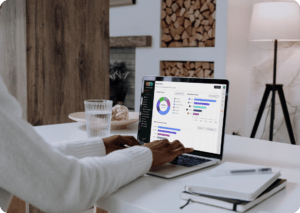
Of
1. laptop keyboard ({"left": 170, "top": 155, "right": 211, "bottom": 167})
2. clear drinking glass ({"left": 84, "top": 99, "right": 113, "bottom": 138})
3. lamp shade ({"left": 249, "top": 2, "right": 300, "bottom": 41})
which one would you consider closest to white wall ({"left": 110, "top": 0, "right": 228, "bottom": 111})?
lamp shade ({"left": 249, "top": 2, "right": 300, "bottom": 41})

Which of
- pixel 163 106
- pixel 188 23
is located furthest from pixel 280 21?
pixel 163 106

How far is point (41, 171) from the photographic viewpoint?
569 millimetres

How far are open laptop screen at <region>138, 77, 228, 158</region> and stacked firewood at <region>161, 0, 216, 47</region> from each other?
2319 millimetres

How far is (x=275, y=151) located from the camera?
3.70ft

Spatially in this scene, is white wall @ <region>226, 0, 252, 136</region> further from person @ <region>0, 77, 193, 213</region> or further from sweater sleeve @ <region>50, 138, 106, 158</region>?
person @ <region>0, 77, 193, 213</region>

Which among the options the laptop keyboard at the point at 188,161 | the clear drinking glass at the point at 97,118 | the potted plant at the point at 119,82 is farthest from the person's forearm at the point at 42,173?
the potted plant at the point at 119,82

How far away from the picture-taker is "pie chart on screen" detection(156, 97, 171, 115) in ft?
3.51

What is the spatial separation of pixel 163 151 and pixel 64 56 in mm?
1751

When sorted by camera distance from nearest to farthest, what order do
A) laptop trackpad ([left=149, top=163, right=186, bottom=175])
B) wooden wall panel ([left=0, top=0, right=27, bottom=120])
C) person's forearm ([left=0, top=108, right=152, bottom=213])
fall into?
1. person's forearm ([left=0, top=108, right=152, bottom=213])
2. laptop trackpad ([left=149, top=163, right=186, bottom=175])
3. wooden wall panel ([left=0, top=0, right=27, bottom=120])

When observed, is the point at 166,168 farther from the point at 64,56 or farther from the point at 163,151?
the point at 64,56

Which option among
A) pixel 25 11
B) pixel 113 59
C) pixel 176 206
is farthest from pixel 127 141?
pixel 113 59

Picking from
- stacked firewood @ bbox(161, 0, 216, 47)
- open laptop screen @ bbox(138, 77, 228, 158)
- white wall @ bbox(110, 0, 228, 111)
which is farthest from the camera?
stacked firewood @ bbox(161, 0, 216, 47)

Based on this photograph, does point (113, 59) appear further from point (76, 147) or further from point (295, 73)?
point (76, 147)

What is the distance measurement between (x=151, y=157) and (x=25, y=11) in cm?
172
